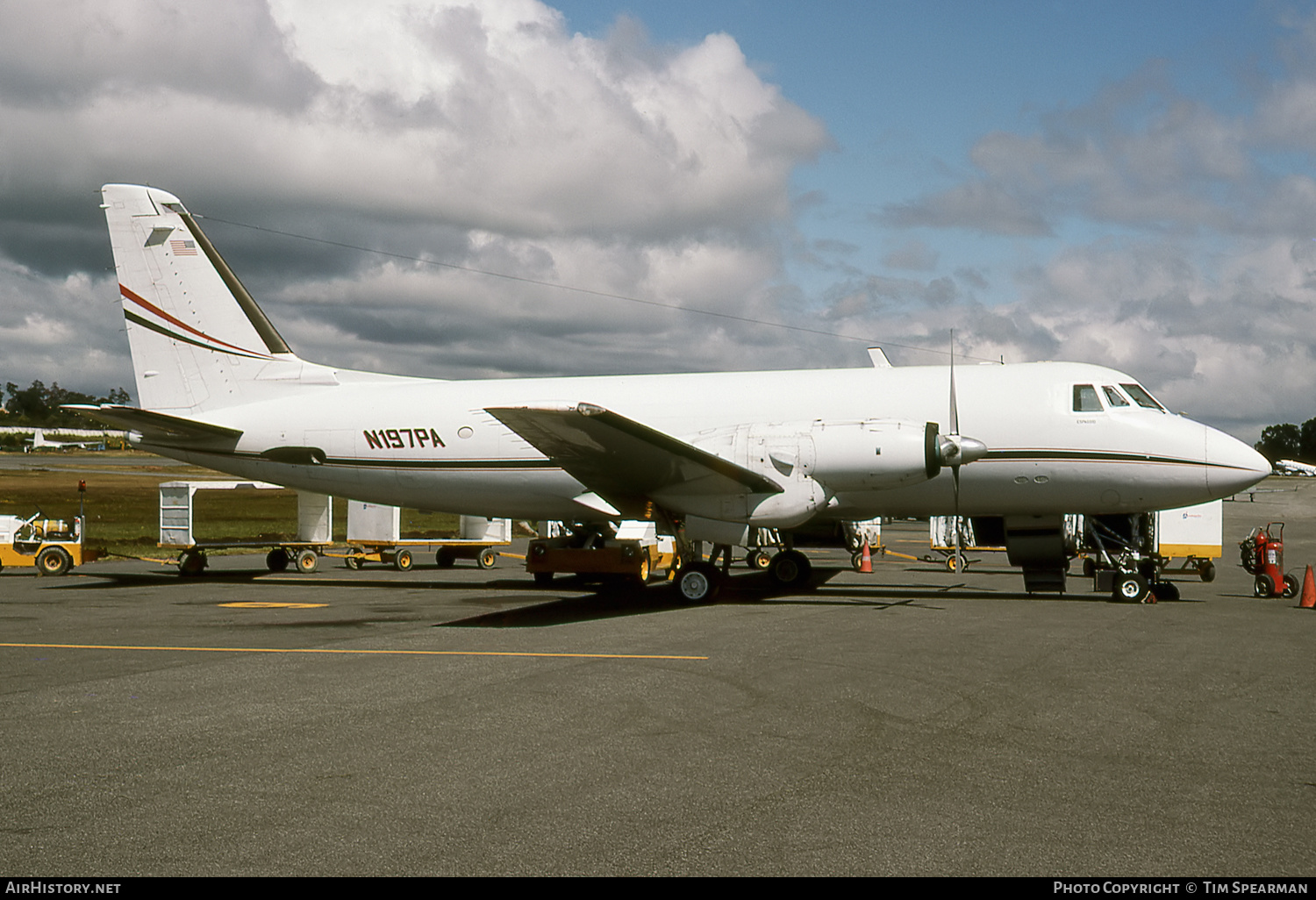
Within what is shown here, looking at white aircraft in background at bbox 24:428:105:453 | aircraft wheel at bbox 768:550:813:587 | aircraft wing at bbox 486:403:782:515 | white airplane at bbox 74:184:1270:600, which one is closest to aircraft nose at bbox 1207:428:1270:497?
white airplane at bbox 74:184:1270:600

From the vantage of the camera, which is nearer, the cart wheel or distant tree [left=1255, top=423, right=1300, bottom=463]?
the cart wheel

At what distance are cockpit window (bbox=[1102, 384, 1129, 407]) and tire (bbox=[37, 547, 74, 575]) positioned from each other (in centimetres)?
2333

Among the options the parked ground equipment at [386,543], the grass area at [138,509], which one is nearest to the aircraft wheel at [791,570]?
the parked ground equipment at [386,543]

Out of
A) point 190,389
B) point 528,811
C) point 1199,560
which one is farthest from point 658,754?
point 1199,560

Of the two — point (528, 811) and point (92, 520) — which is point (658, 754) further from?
point (92, 520)

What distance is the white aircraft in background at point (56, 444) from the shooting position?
143 metres

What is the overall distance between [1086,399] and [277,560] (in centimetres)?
1958

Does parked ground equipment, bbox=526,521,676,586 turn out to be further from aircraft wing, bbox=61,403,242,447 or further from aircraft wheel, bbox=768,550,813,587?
aircraft wing, bbox=61,403,242,447

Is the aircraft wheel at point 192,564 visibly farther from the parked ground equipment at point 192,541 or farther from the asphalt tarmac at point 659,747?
the asphalt tarmac at point 659,747

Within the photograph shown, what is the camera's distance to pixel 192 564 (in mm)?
24391

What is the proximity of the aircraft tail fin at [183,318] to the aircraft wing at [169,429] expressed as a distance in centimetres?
104

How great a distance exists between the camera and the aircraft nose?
56.1 ft
